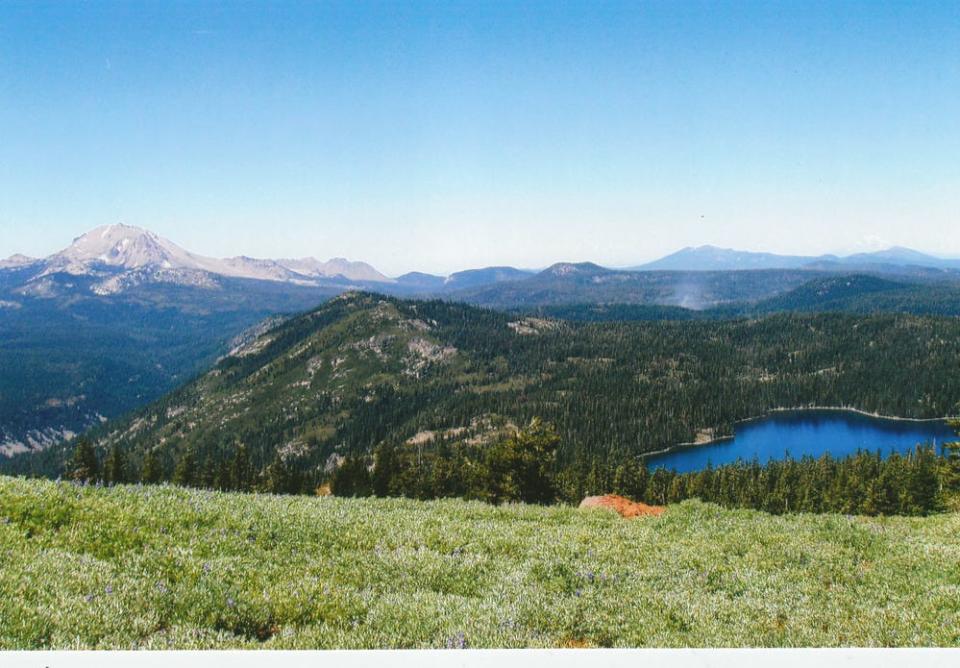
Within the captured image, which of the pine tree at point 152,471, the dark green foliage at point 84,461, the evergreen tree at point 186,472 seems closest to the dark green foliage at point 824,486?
the evergreen tree at point 186,472

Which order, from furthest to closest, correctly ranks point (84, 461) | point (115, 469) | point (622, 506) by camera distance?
point (115, 469), point (84, 461), point (622, 506)

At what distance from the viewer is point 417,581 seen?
11.6 meters

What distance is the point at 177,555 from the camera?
1081cm

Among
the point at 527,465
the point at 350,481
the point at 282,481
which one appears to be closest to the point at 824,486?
the point at 527,465

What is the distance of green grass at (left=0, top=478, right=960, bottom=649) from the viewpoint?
8.27 metres

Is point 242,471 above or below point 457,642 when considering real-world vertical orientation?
below

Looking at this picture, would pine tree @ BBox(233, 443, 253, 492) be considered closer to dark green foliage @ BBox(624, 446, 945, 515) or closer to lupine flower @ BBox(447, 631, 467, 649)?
dark green foliage @ BBox(624, 446, 945, 515)

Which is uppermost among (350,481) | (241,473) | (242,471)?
(242,471)

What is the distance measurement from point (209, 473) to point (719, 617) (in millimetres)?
108743

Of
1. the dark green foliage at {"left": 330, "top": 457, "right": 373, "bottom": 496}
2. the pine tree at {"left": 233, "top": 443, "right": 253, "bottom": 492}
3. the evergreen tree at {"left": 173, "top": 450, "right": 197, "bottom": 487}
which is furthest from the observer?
the dark green foliage at {"left": 330, "top": 457, "right": 373, "bottom": 496}

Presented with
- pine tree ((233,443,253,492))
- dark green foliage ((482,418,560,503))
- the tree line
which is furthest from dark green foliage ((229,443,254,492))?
dark green foliage ((482,418,560,503))

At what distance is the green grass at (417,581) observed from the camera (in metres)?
8.27

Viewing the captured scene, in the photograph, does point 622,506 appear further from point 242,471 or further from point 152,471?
point 152,471

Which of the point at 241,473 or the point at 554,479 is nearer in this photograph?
the point at 554,479
